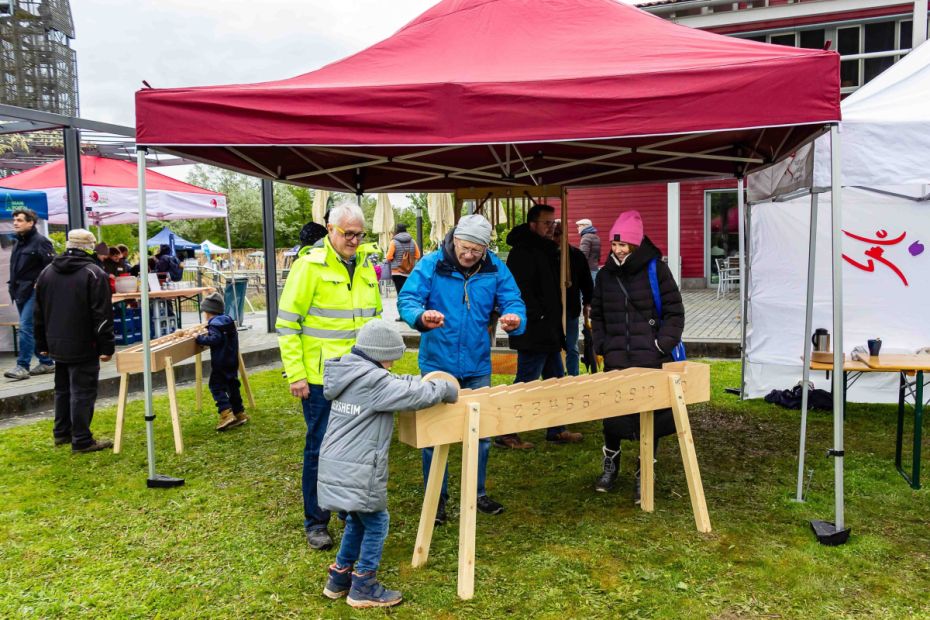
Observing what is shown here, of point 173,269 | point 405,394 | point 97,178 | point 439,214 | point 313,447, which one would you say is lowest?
point 313,447

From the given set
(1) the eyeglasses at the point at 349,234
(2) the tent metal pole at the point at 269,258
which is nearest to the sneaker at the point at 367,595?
(1) the eyeglasses at the point at 349,234

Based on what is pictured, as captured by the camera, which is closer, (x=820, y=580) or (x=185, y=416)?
(x=820, y=580)

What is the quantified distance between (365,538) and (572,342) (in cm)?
366

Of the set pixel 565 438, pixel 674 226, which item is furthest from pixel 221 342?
pixel 674 226

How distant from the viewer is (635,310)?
14.0 ft

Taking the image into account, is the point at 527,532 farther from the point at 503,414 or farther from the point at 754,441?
the point at 754,441

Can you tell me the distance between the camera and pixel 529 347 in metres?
5.40

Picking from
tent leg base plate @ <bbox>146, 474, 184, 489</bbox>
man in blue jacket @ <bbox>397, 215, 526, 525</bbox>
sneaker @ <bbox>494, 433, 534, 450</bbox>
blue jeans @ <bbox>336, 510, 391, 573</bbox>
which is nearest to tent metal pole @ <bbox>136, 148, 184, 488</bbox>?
tent leg base plate @ <bbox>146, 474, 184, 489</bbox>

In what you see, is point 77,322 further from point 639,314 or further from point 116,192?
point 116,192

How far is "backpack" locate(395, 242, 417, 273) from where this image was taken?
1288 cm

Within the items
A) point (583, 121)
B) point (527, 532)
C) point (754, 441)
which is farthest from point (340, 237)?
point (754, 441)

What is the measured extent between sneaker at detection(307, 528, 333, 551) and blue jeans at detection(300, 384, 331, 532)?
0.02m

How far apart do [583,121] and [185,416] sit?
16.2 ft

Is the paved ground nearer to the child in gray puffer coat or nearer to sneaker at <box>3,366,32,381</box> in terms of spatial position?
sneaker at <box>3,366,32,381</box>
